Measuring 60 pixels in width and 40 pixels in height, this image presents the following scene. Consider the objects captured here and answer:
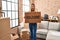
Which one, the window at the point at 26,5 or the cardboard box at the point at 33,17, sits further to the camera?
the window at the point at 26,5

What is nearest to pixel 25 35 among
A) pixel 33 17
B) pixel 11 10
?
pixel 11 10

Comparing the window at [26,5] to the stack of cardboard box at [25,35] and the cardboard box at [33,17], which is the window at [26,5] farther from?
the cardboard box at [33,17]

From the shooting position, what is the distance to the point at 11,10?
5539mm

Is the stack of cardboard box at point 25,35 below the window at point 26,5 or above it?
below

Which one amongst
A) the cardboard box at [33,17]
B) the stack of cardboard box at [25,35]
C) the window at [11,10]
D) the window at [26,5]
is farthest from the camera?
the window at [26,5]

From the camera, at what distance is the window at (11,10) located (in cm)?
489

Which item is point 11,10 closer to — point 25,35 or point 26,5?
point 25,35

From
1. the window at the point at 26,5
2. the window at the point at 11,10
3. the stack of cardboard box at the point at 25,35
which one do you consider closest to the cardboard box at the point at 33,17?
the window at the point at 11,10

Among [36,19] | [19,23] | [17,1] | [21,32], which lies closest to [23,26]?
[19,23]

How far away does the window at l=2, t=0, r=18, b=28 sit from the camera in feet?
16.1

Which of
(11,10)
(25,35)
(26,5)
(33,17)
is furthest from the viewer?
(26,5)

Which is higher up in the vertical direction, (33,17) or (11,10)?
(11,10)

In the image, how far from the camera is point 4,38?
2.29 meters

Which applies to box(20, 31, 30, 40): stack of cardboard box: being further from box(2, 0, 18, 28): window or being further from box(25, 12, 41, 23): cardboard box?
box(25, 12, 41, 23): cardboard box
